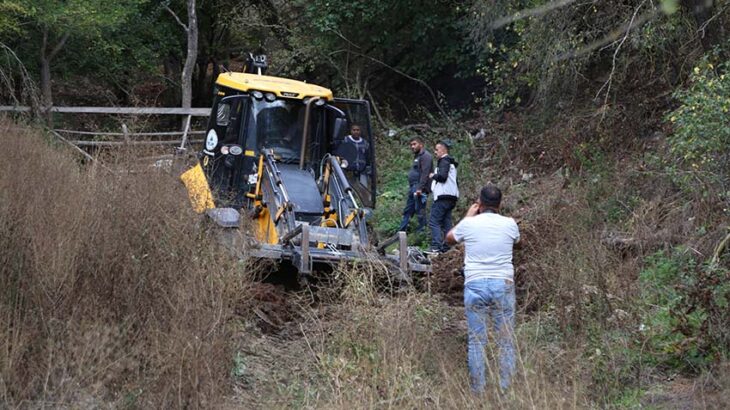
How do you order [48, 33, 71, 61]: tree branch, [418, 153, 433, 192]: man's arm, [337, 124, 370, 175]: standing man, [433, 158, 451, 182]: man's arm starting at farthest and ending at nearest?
[48, 33, 71, 61]: tree branch, [418, 153, 433, 192]: man's arm, [433, 158, 451, 182]: man's arm, [337, 124, 370, 175]: standing man

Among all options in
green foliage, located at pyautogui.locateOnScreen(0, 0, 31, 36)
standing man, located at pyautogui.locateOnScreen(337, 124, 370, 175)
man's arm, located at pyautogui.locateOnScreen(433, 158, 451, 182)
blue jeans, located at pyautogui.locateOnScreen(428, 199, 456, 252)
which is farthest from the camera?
green foliage, located at pyautogui.locateOnScreen(0, 0, 31, 36)

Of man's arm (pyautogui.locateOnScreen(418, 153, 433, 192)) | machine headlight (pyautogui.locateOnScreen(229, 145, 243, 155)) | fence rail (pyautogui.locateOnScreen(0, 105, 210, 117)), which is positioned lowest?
fence rail (pyautogui.locateOnScreen(0, 105, 210, 117))

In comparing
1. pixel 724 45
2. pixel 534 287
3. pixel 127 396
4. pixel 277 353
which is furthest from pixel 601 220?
pixel 127 396

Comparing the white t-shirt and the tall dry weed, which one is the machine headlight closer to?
the tall dry weed

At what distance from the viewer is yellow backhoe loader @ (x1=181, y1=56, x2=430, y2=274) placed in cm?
1115

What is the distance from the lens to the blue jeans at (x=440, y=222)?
13.4 m

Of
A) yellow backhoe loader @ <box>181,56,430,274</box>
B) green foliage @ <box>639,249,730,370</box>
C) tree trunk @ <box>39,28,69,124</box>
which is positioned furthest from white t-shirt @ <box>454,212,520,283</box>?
tree trunk @ <box>39,28,69,124</box>

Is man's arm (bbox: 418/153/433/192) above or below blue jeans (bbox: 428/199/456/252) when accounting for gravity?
above

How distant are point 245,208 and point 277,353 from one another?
Result: 342cm

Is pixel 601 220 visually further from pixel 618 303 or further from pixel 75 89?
pixel 75 89

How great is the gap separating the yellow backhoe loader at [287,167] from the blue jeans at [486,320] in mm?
3289

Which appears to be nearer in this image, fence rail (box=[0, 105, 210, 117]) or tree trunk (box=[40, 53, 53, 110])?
fence rail (box=[0, 105, 210, 117])

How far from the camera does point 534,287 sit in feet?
30.7

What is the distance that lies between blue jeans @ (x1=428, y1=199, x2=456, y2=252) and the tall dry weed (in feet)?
17.8
